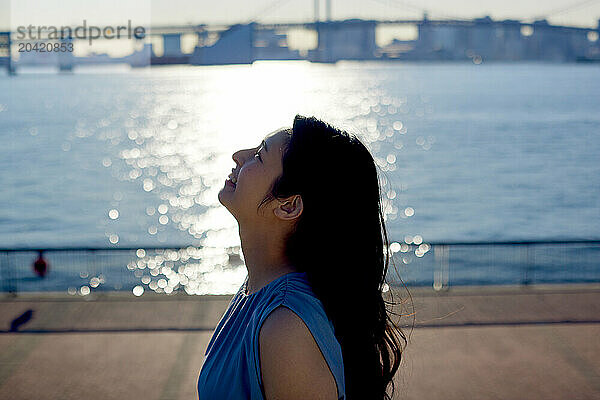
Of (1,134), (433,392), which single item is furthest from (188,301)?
(1,134)

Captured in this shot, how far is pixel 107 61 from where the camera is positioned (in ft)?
299

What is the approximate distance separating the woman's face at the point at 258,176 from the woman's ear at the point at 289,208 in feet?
0.14

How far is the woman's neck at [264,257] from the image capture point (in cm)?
200

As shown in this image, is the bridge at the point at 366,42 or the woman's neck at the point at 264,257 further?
the bridge at the point at 366,42

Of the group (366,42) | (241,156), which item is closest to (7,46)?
(241,156)

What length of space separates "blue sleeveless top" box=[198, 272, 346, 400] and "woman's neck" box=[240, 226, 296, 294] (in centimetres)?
4

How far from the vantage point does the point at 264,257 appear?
6.64 feet

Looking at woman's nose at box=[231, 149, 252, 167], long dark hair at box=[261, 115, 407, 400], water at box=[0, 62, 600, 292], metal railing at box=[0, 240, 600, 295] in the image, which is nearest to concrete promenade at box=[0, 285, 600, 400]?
water at box=[0, 62, 600, 292]

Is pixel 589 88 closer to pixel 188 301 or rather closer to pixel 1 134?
pixel 1 134

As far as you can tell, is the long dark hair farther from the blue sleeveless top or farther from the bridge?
the bridge

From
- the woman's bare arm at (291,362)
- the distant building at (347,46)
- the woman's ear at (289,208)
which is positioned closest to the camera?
the woman's bare arm at (291,362)

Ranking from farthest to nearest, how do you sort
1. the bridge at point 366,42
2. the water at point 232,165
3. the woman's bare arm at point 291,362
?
the bridge at point 366,42, the water at point 232,165, the woman's bare arm at point 291,362

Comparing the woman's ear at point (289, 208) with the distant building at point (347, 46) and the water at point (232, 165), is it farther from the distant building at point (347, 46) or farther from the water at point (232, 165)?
the distant building at point (347, 46)

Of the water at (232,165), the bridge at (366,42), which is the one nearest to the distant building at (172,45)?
the bridge at (366,42)
